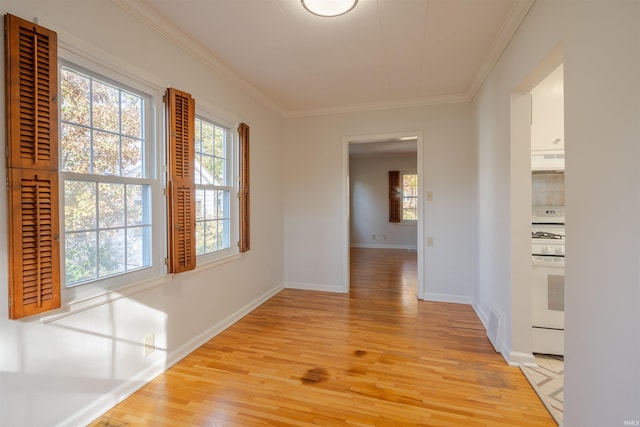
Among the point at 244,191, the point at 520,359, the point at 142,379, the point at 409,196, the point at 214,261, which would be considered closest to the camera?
the point at 142,379

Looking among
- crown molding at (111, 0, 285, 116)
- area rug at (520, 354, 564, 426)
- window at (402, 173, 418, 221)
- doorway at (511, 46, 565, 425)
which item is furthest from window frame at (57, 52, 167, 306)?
window at (402, 173, 418, 221)

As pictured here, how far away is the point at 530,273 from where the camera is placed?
2.33m

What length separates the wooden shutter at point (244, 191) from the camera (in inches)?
135

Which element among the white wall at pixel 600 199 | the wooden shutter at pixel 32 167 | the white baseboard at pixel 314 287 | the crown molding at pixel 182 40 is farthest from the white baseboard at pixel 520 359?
the crown molding at pixel 182 40

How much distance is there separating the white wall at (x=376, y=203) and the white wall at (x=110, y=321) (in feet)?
19.5

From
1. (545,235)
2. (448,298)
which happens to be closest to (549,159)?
(545,235)

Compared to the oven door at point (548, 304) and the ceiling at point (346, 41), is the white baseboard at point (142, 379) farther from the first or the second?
the oven door at point (548, 304)

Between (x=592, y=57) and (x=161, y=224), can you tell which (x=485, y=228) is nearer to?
(x=592, y=57)

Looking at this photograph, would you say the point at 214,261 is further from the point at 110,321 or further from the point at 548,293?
the point at 548,293

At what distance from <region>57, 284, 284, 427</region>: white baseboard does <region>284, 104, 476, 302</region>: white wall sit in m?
1.54

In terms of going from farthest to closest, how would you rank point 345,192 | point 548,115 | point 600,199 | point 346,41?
point 345,192
point 548,115
point 346,41
point 600,199

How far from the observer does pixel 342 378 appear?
7.37ft

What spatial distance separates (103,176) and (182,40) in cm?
133

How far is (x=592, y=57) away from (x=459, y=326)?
2.67 metres
